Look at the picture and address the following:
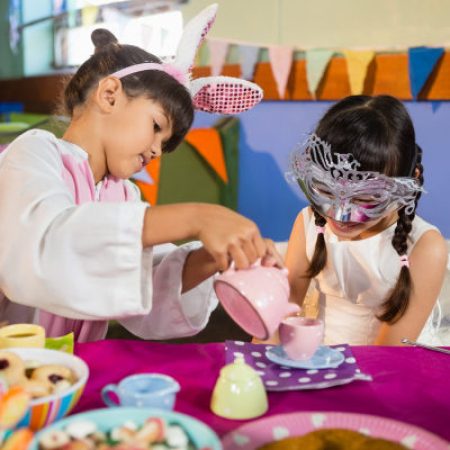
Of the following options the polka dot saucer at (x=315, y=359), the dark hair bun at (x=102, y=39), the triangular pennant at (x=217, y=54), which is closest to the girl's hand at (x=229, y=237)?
the polka dot saucer at (x=315, y=359)

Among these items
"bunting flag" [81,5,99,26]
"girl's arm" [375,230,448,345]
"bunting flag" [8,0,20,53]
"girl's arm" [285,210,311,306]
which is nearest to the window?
"bunting flag" [81,5,99,26]

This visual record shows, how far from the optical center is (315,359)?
42.9 inches

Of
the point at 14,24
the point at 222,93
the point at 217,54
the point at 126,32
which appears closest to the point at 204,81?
the point at 222,93

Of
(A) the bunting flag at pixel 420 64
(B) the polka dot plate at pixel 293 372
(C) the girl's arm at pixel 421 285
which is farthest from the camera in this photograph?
(A) the bunting flag at pixel 420 64

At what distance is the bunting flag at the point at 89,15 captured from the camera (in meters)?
4.77

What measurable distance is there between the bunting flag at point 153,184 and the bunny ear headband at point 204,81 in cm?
188

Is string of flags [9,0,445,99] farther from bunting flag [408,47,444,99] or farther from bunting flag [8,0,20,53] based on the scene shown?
bunting flag [8,0,20,53]

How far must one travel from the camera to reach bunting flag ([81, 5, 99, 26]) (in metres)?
4.77

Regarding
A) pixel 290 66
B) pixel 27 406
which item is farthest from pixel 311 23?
pixel 27 406

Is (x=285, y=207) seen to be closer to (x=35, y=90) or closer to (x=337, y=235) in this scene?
(x=337, y=235)

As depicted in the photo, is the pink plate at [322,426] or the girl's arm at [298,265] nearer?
the pink plate at [322,426]

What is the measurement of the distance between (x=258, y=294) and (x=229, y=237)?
0.10 meters

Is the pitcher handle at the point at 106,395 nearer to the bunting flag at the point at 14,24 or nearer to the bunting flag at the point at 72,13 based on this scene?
the bunting flag at the point at 72,13

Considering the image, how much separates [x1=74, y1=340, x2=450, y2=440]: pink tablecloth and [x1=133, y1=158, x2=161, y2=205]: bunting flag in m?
2.24
